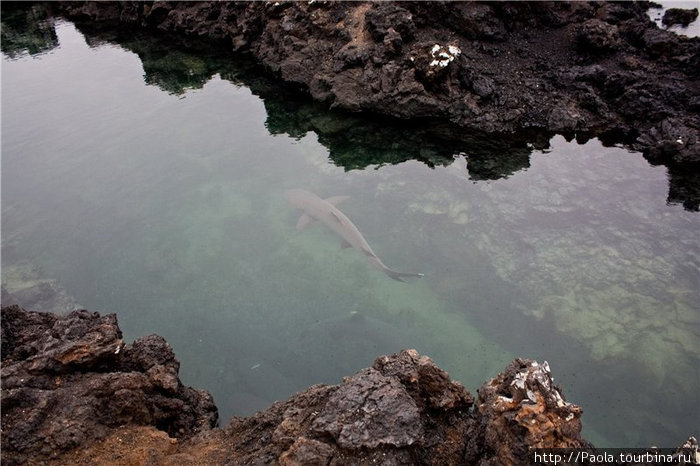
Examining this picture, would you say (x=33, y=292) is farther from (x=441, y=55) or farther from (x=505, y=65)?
(x=505, y=65)

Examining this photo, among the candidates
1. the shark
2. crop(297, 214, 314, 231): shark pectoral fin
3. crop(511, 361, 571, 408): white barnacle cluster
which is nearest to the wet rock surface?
the shark

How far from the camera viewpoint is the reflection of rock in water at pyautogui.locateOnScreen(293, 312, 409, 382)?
31.6 feet

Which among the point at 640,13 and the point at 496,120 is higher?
the point at 640,13

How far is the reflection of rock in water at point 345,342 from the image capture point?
9625mm

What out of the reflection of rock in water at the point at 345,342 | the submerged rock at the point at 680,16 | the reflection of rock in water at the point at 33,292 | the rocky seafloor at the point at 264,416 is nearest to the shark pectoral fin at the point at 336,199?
the reflection of rock in water at the point at 345,342

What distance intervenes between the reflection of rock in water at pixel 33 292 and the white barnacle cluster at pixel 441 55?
13.2m

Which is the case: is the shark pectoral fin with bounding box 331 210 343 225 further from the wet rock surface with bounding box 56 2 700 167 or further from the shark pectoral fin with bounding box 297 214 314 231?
the wet rock surface with bounding box 56 2 700 167

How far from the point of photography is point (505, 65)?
17.5 meters

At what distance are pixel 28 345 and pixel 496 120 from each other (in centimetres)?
1455

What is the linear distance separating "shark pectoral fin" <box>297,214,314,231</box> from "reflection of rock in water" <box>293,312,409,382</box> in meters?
3.40

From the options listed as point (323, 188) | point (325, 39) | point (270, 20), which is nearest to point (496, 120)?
point (323, 188)

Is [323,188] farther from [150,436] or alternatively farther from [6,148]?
[6,148]

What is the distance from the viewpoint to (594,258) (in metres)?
11.6

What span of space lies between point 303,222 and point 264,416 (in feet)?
23.3
